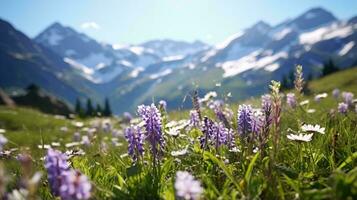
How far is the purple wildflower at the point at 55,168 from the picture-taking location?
3141 mm

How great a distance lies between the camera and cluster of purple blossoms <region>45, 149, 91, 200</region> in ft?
8.51

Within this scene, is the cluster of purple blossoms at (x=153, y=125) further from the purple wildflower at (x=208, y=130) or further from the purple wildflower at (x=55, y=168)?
the purple wildflower at (x=55, y=168)

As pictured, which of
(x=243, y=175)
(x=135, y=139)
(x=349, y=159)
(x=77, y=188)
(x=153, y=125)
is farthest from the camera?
(x=135, y=139)

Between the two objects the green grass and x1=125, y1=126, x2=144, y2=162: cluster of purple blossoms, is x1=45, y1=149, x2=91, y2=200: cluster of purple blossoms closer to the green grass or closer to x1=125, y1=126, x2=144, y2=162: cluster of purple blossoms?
the green grass

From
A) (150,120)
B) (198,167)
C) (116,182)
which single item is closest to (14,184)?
(116,182)

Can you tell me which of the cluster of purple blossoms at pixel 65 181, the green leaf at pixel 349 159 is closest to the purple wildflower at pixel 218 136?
the green leaf at pixel 349 159

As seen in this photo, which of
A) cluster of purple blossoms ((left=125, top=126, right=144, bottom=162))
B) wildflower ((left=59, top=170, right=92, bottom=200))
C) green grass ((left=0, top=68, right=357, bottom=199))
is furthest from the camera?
cluster of purple blossoms ((left=125, top=126, right=144, bottom=162))

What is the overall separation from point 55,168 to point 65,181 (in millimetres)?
378

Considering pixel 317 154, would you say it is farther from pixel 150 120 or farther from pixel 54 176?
pixel 54 176

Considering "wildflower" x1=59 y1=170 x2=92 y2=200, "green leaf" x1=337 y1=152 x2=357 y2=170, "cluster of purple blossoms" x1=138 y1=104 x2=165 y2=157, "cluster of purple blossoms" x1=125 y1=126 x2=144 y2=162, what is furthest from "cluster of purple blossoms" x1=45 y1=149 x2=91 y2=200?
"green leaf" x1=337 y1=152 x2=357 y2=170

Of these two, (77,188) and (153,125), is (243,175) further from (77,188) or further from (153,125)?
(77,188)

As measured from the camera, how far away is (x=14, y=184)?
15.6ft

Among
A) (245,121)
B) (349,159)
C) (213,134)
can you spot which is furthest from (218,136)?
(349,159)

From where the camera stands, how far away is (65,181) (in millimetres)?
2828
